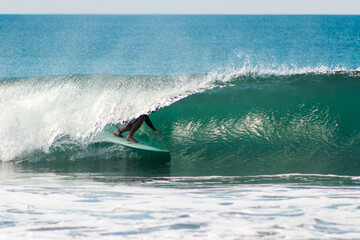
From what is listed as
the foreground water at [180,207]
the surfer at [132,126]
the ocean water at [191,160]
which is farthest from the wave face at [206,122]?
the foreground water at [180,207]

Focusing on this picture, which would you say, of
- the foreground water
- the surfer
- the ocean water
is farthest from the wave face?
the foreground water

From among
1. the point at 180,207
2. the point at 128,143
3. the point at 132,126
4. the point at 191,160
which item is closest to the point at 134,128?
the point at 132,126

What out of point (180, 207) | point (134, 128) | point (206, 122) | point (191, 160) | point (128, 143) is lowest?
point (180, 207)

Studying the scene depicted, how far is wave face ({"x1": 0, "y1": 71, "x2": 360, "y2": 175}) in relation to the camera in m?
7.41

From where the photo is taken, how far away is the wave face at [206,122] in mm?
7410

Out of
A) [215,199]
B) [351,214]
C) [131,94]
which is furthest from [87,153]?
[351,214]

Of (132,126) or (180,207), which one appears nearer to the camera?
(180,207)

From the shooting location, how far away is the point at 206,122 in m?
8.83

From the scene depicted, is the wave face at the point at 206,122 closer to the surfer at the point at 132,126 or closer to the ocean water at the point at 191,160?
the ocean water at the point at 191,160

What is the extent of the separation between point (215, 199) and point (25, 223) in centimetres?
209

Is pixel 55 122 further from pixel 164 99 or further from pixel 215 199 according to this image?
pixel 215 199

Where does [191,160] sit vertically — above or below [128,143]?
below

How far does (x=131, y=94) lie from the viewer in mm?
8742

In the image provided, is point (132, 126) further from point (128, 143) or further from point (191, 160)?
point (191, 160)
